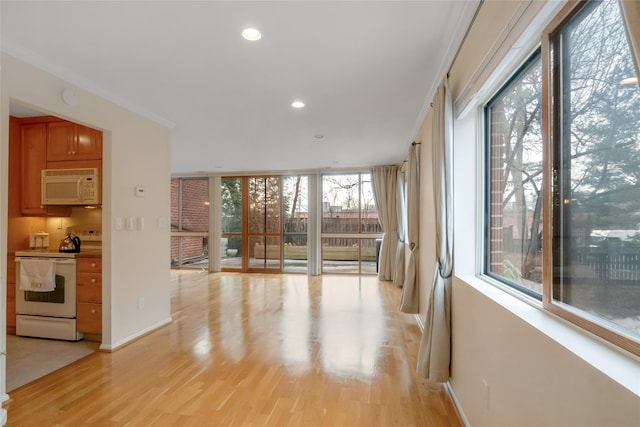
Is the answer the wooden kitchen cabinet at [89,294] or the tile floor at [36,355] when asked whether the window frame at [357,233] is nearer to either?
the wooden kitchen cabinet at [89,294]

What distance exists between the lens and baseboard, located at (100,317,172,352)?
3068mm

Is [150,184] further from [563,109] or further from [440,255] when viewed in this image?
[563,109]

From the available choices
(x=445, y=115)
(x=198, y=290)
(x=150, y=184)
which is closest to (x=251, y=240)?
(x=198, y=290)

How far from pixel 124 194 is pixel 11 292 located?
1.77 metres

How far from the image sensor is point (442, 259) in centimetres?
226

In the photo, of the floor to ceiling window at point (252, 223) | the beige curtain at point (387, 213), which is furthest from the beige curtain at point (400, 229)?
the floor to ceiling window at point (252, 223)

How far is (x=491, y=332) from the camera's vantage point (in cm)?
152

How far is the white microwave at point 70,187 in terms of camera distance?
11.0ft

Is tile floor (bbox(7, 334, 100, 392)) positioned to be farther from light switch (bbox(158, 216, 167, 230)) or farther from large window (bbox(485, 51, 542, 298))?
large window (bbox(485, 51, 542, 298))

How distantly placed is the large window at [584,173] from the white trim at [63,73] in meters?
3.27

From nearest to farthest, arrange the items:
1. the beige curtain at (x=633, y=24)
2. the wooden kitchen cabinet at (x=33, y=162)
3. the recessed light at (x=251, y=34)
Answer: the beige curtain at (x=633, y=24), the recessed light at (x=251, y=34), the wooden kitchen cabinet at (x=33, y=162)

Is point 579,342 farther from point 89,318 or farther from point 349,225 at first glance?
point 349,225

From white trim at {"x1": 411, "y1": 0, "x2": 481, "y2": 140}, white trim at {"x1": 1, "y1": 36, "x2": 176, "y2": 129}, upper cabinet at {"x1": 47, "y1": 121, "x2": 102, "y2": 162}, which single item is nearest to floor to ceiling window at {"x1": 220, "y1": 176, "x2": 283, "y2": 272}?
white trim at {"x1": 1, "y1": 36, "x2": 176, "y2": 129}

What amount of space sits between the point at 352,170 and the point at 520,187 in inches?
Result: 222
